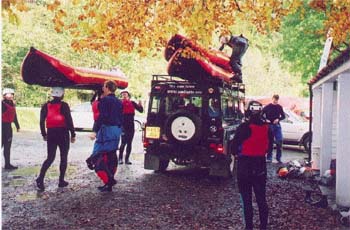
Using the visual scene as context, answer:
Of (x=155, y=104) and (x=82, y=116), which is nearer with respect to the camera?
(x=155, y=104)

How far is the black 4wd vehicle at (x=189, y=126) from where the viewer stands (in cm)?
871

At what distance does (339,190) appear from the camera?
6.88 m

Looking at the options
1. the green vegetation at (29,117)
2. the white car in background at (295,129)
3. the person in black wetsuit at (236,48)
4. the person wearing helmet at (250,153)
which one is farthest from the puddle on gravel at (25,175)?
the white car in background at (295,129)

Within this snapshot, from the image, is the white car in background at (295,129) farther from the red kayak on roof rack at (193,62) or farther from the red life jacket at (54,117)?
the red life jacket at (54,117)

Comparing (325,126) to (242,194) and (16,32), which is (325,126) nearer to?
(242,194)

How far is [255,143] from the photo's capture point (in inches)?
197

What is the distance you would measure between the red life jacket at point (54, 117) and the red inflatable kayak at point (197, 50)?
342cm

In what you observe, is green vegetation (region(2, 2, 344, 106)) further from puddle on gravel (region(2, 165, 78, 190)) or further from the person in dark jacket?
the person in dark jacket

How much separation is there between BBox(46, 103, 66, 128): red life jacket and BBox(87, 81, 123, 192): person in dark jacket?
1.69ft

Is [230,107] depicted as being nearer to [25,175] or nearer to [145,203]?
[145,203]

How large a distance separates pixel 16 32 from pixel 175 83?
7.34 m

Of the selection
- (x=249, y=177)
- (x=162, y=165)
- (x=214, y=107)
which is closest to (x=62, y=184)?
(x=162, y=165)

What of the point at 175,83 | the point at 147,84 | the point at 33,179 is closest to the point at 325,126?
the point at 175,83

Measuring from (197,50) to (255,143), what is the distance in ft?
16.0
